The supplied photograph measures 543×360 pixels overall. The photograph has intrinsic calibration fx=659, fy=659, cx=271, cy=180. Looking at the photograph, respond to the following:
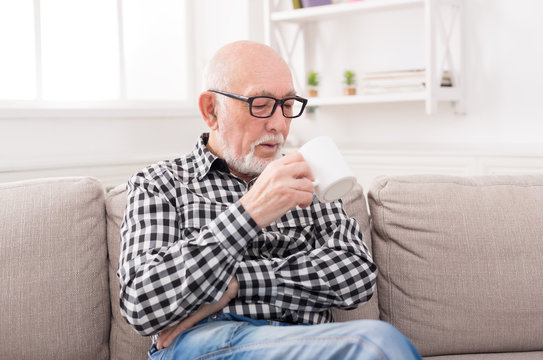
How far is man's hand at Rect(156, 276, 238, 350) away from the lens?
1.36 metres

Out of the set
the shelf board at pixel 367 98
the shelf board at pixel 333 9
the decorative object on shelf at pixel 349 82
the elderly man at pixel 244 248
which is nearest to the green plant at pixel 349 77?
the decorative object on shelf at pixel 349 82

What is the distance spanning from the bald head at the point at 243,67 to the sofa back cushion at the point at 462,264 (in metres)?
0.47

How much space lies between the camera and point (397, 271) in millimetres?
1725

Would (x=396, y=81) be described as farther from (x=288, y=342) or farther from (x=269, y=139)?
(x=288, y=342)

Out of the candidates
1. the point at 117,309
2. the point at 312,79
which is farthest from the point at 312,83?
the point at 117,309

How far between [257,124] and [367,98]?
67.4 inches

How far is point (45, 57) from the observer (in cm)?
295

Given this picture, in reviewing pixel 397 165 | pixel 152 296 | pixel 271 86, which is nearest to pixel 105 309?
pixel 152 296

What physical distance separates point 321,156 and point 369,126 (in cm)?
225

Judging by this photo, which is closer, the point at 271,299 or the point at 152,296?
the point at 152,296

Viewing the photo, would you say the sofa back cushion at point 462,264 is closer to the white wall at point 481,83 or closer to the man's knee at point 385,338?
the man's knee at point 385,338

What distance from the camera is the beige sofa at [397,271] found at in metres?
1.57

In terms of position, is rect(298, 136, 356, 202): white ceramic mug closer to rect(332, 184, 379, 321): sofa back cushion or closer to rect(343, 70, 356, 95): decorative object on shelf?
rect(332, 184, 379, 321): sofa back cushion

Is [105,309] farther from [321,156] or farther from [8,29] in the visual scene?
[8,29]
